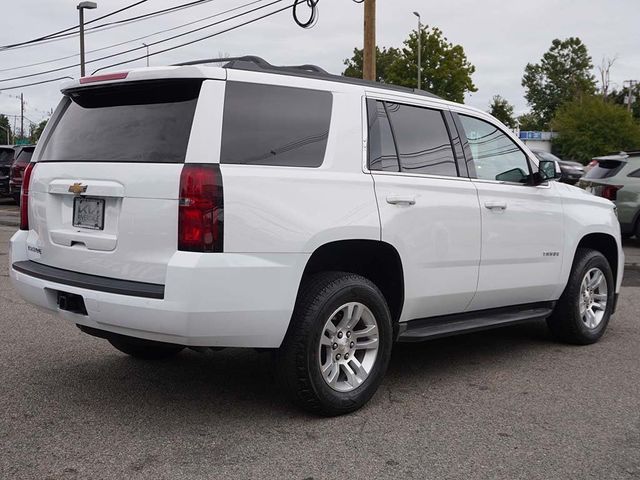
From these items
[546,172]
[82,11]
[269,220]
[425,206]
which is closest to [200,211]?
[269,220]

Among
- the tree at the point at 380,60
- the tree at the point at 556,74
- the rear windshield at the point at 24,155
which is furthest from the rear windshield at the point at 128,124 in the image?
the tree at the point at 556,74

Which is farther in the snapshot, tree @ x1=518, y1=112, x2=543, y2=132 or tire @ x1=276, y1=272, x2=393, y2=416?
tree @ x1=518, y1=112, x2=543, y2=132

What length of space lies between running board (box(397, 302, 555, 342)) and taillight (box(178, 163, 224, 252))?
1.53 m

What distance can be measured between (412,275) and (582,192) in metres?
2.36

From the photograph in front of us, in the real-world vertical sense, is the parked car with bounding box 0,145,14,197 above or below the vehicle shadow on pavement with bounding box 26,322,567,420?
above

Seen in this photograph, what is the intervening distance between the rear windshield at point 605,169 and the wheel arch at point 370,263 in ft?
30.1

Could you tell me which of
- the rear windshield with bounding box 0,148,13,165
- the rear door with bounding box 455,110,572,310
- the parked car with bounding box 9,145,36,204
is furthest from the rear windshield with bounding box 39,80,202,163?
the rear windshield with bounding box 0,148,13,165

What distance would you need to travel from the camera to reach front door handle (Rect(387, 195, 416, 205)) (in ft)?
14.1

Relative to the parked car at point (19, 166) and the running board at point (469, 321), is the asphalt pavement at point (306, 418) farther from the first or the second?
the parked car at point (19, 166)

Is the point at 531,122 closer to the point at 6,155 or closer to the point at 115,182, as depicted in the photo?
the point at 6,155

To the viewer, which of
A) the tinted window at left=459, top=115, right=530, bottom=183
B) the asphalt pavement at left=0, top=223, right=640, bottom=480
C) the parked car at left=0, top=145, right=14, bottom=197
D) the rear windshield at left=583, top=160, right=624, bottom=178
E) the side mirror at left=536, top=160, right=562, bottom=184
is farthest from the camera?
the parked car at left=0, top=145, right=14, bottom=197

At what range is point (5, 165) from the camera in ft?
78.1

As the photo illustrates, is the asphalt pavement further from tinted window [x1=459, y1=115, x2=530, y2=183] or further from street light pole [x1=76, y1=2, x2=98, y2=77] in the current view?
street light pole [x1=76, y1=2, x2=98, y2=77]

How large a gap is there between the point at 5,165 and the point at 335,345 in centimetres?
2246
